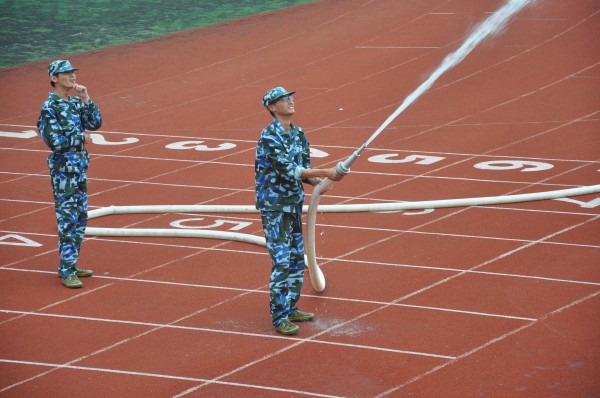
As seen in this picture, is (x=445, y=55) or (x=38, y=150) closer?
(x=38, y=150)

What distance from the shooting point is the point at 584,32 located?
20750mm

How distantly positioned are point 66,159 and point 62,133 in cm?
24

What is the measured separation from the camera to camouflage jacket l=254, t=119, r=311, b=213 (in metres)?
8.60

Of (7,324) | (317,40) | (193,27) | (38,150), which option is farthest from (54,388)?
(193,27)

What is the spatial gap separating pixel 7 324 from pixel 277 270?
90.9 inches

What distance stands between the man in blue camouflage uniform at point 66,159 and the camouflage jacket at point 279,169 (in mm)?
2139

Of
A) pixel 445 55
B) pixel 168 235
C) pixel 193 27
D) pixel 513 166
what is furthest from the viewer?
pixel 193 27

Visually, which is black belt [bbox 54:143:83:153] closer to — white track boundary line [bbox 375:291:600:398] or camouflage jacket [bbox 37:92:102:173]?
camouflage jacket [bbox 37:92:102:173]

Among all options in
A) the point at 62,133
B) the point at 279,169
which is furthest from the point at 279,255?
the point at 62,133

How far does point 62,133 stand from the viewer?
10.1 metres

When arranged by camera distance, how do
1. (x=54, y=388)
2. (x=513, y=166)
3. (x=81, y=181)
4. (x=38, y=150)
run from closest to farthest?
(x=54, y=388)
(x=81, y=181)
(x=513, y=166)
(x=38, y=150)

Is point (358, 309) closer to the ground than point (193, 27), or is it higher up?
closer to the ground

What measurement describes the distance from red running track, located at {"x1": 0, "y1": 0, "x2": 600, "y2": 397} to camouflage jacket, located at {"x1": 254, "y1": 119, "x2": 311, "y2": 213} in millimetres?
1009

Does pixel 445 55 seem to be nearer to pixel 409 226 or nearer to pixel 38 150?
pixel 38 150
